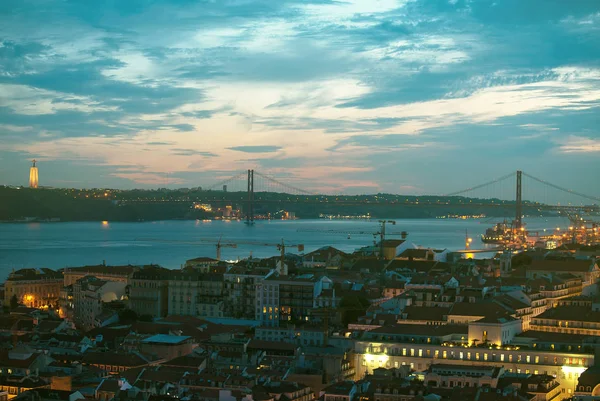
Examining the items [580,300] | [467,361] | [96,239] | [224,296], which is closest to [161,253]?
[96,239]

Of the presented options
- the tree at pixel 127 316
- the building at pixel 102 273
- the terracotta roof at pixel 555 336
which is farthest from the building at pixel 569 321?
the building at pixel 102 273

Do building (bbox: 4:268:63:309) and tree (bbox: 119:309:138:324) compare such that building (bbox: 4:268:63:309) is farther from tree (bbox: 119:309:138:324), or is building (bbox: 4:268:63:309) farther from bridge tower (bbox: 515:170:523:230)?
bridge tower (bbox: 515:170:523:230)

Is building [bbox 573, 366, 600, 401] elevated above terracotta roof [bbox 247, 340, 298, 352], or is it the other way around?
terracotta roof [bbox 247, 340, 298, 352]

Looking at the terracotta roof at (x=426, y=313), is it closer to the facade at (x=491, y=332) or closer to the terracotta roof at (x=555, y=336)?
the facade at (x=491, y=332)

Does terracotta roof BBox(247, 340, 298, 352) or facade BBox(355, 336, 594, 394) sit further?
terracotta roof BBox(247, 340, 298, 352)

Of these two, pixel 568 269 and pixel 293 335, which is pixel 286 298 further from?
pixel 568 269

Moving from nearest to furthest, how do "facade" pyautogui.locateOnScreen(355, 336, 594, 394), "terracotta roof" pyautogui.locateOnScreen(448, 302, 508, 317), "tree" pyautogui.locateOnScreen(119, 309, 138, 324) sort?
"facade" pyautogui.locateOnScreen(355, 336, 594, 394) → "terracotta roof" pyautogui.locateOnScreen(448, 302, 508, 317) → "tree" pyautogui.locateOnScreen(119, 309, 138, 324)

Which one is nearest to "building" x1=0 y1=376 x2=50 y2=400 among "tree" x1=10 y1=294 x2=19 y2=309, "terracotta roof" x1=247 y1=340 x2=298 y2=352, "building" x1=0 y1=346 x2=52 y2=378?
"building" x1=0 y1=346 x2=52 y2=378
